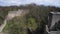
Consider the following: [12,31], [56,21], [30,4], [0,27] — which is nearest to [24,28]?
[12,31]

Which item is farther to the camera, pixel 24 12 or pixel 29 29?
pixel 24 12

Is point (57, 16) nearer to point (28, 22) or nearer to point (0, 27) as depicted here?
point (28, 22)

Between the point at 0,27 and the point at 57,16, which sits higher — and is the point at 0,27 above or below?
below

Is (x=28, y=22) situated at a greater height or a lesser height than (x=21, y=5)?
lesser

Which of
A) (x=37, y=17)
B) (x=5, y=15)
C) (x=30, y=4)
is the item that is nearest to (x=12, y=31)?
(x=37, y=17)

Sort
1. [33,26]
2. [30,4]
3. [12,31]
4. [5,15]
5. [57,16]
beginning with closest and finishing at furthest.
Result: [57,16]
[12,31]
[33,26]
[5,15]
[30,4]

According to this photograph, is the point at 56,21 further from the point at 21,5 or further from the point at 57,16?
the point at 21,5

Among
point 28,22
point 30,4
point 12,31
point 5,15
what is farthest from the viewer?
point 30,4

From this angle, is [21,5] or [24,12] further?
[21,5]

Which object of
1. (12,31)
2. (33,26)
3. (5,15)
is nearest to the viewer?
(12,31)
